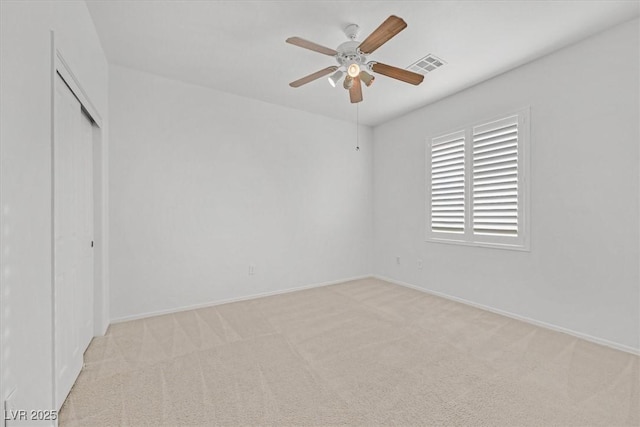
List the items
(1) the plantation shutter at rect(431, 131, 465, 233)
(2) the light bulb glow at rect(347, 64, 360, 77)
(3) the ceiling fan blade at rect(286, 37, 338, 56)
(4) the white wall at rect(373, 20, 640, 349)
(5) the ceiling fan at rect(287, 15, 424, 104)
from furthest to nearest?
1. (1) the plantation shutter at rect(431, 131, 465, 233)
2. (4) the white wall at rect(373, 20, 640, 349)
3. (2) the light bulb glow at rect(347, 64, 360, 77)
4. (5) the ceiling fan at rect(287, 15, 424, 104)
5. (3) the ceiling fan blade at rect(286, 37, 338, 56)

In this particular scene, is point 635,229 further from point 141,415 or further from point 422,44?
point 141,415

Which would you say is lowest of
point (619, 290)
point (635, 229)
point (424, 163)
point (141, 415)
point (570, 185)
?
point (141, 415)

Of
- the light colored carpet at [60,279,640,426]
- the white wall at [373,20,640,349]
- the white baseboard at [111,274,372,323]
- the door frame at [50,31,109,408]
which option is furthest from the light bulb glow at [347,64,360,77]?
the white baseboard at [111,274,372,323]

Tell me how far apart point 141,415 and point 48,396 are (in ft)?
1.59

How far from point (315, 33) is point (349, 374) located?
9.49 feet

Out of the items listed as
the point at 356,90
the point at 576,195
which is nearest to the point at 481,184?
the point at 576,195

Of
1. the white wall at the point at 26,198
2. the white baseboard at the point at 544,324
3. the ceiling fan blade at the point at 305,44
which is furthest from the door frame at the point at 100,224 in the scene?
the white baseboard at the point at 544,324

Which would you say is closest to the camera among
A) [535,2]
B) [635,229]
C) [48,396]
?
[48,396]

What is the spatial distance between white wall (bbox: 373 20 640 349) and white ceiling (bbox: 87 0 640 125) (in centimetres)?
24

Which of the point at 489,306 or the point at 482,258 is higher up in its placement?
the point at 482,258

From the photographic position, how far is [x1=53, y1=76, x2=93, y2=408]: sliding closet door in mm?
1667

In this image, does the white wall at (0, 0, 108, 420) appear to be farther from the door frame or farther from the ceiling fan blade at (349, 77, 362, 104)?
the ceiling fan blade at (349, 77, 362, 104)

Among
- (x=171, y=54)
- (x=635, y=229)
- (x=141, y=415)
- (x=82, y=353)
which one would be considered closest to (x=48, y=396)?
(x=141, y=415)

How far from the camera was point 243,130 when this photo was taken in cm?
380
